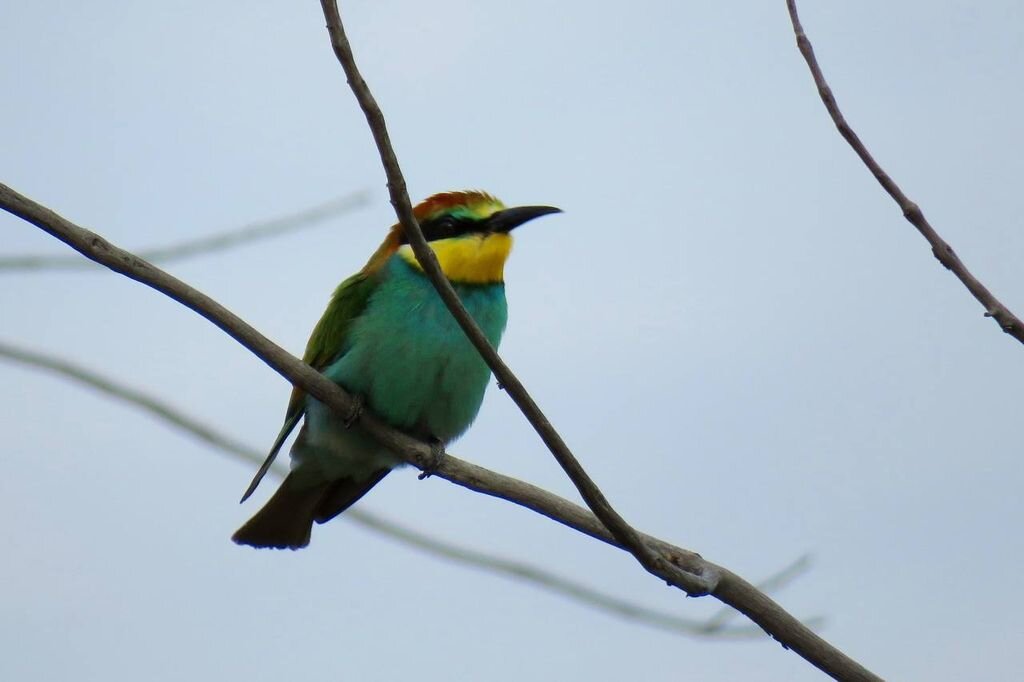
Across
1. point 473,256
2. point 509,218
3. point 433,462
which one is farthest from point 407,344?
point 433,462

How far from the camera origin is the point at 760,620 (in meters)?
2.36

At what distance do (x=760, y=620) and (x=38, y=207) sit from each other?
138 centimetres

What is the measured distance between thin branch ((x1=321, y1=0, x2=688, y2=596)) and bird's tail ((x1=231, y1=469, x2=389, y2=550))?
1.92 m

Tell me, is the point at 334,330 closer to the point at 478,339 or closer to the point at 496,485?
the point at 496,485

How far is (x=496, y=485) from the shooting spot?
2.62m

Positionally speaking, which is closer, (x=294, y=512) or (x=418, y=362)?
(x=418, y=362)

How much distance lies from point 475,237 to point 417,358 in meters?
0.39

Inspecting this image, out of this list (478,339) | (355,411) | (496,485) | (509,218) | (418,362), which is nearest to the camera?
(478,339)

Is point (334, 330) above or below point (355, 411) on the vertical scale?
above

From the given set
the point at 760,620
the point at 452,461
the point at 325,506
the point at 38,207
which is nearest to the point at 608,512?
the point at 760,620

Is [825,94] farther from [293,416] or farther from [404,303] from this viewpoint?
[293,416]

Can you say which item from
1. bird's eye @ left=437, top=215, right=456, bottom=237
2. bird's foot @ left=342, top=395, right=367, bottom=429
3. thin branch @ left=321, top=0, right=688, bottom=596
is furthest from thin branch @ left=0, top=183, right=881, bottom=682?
bird's eye @ left=437, top=215, right=456, bottom=237

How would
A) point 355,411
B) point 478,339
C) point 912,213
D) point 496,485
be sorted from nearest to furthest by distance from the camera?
point 912,213 < point 478,339 < point 496,485 < point 355,411

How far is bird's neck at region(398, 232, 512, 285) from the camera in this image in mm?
3783
